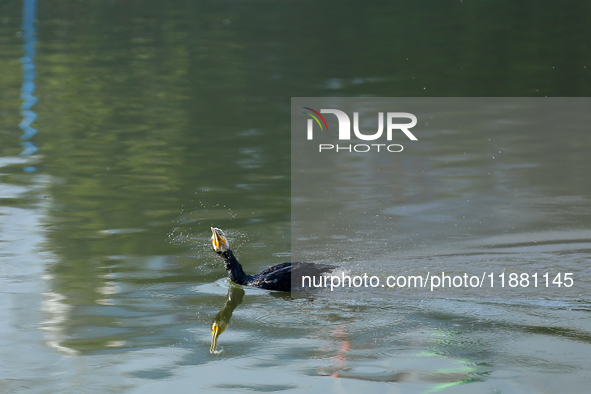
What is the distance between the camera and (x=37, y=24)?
3266 cm

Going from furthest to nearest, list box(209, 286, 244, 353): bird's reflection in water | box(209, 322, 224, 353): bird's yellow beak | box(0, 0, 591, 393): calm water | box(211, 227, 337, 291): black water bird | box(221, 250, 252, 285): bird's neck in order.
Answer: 1. box(221, 250, 252, 285): bird's neck
2. box(211, 227, 337, 291): black water bird
3. box(209, 286, 244, 353): bird's reflection in water
4. box(209, 322, 224, 353): bird's yellow beak
5. box(0, 0, 591, 393): calm water

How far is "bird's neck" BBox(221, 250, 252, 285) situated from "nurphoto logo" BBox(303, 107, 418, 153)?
18.0 ft

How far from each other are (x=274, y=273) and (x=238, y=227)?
1.90 meters

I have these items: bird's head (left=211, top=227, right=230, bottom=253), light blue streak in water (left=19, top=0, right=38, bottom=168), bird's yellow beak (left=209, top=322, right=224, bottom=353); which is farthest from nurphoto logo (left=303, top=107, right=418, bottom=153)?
bird's yellow beak (left=209, top=322, right=224, bottom=353)

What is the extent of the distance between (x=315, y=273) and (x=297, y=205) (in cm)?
276

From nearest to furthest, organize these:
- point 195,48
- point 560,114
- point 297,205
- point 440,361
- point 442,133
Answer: point 440,361 → point 297,205 → point 442,133 → point 560,114 → point 195,48

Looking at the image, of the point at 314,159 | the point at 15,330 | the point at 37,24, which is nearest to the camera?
the point at 15,330

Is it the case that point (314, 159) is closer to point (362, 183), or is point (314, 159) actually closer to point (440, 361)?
point (362, 183)

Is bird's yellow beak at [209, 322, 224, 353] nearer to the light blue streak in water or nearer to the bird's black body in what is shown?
the bird's black body

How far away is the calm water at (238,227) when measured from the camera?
247 inches

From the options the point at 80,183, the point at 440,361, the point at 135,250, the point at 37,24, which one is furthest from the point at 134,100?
the point at 37,24

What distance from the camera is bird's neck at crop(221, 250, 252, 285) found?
25.7ft

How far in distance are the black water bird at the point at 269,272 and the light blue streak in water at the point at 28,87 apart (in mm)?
5848

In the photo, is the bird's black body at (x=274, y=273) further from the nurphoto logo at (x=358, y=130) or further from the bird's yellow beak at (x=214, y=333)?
the nurphoto logo at (x=358, y=130)
